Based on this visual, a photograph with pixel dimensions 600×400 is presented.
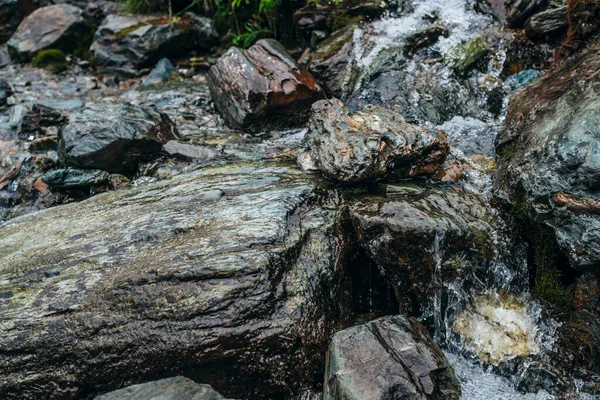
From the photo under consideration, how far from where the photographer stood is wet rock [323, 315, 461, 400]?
3.05m

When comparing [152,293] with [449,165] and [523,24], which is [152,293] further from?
[523,24]

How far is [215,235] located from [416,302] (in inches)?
68.3

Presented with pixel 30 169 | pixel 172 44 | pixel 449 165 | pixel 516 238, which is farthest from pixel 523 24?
pixel 30 169

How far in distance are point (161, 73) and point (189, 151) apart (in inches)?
138

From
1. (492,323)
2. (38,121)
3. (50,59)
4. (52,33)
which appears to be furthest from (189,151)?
(52,33)

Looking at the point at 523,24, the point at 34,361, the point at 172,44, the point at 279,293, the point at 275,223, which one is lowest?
the point at 34,361

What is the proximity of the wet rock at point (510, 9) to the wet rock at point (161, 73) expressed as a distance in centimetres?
526

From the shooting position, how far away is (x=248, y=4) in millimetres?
8938

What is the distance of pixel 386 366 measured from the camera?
3.19 m

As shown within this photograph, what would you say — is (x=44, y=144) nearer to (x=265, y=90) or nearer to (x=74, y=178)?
(x=74, y=178)

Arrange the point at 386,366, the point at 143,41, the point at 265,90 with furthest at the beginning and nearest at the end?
1. the point at 143,41
2. the point at 265,90
3. the point at 386,366

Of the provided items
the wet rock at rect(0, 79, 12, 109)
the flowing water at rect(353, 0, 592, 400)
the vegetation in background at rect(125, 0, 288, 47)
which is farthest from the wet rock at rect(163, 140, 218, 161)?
the wet rock at rect(0, 79, 12, 109)

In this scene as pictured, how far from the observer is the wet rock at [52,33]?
391 inches

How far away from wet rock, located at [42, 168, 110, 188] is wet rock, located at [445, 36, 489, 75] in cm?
467
